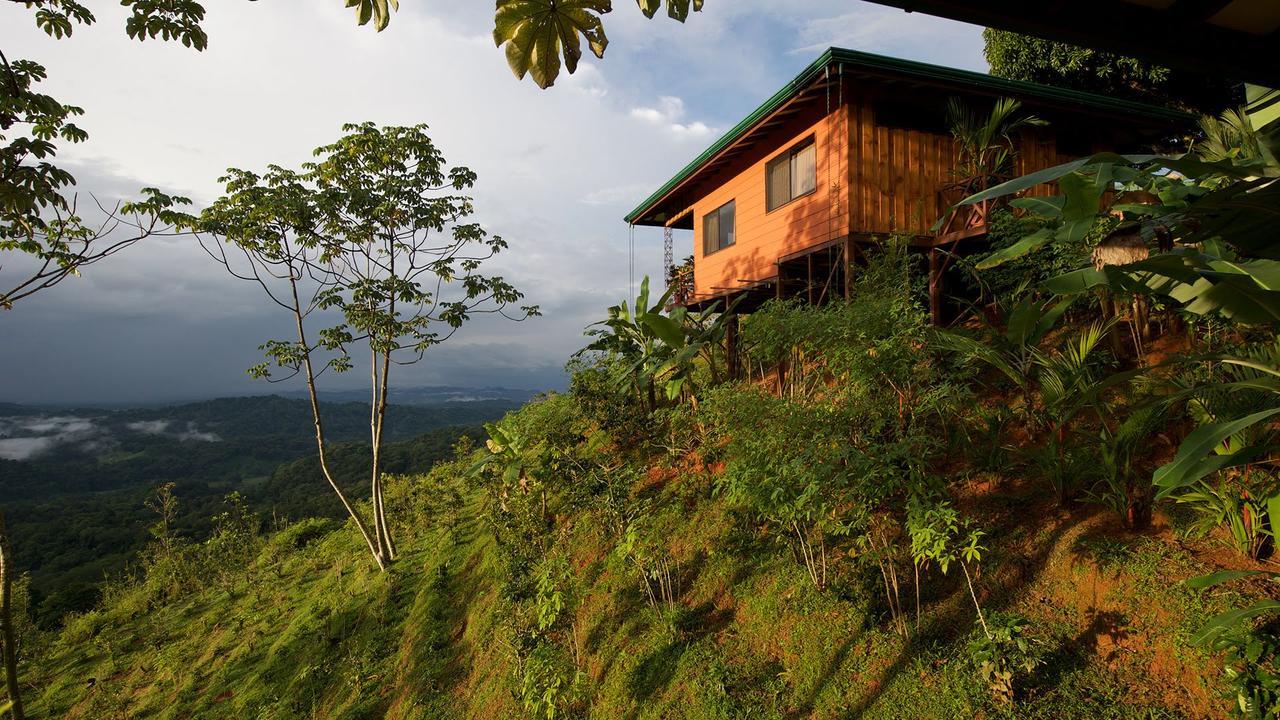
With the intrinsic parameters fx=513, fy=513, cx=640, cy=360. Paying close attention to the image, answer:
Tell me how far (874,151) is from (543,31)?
787 cm

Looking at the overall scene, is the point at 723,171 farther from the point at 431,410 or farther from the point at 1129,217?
the point at 431,410

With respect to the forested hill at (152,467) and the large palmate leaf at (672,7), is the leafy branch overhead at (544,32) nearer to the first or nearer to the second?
the large palmate leaf at (672,7)

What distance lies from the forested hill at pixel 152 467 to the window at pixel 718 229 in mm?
7158

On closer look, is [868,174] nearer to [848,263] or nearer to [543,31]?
[848,263]

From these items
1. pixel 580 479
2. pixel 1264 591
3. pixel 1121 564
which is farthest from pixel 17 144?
pixel 1264 591

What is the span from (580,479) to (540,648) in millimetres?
2017

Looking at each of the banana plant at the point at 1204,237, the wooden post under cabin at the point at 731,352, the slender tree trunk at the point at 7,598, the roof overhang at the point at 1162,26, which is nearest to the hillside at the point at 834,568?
the banana plant at the point at 1204,237

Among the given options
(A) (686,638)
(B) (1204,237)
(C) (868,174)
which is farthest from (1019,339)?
(C) (868,174)

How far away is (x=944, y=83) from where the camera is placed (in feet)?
25.0

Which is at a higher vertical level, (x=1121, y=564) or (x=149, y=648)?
(x=1121, y=564)

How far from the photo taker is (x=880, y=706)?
123 inches

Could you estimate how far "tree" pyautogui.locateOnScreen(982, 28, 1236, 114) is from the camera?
13086mm

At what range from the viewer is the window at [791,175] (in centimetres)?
875

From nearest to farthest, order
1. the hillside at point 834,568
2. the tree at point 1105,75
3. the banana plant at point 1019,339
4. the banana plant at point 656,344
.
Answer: the banana plant at point 1019,339 → the hillside at point 834,568 → the banana plant at point 656,344 → the tree at point 1105,75
